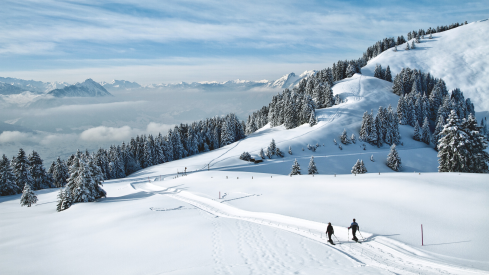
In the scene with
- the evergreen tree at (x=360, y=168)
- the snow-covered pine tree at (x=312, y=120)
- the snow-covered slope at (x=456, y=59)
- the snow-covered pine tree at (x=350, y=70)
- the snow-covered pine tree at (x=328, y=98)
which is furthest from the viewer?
the snow-covered slope at (x=456, y=59)

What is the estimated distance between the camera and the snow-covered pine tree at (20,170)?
52.6 meters

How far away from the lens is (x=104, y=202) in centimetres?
3017

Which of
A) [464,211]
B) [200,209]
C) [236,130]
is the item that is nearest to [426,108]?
[236,130]

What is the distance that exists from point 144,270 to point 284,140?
69.0m

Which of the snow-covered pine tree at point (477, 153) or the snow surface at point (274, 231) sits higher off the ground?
the snow-covered pine tree at point (477, 153)

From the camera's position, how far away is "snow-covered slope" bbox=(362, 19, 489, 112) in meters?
133

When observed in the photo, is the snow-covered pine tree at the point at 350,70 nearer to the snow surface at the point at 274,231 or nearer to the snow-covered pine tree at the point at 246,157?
the snow-covered pine tree at the point at 246,157

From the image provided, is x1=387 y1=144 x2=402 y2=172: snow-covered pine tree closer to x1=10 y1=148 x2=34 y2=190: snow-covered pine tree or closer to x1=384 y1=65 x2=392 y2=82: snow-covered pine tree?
x1=10 y1=148 x2=34 y2=190: snow-covered pine tree

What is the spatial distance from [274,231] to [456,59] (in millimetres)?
190184

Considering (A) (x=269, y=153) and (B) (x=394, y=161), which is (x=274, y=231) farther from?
(B) (x=394, y=161)

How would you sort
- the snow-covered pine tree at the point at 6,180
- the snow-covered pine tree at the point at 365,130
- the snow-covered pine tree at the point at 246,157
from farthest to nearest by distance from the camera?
the snow-covered pine tree at the point at 365,130 < the snow-covered pine tree at the point at 246,157 < the snow-covered pine tree at the point at 6,180

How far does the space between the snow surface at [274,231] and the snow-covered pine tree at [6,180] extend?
29624mm

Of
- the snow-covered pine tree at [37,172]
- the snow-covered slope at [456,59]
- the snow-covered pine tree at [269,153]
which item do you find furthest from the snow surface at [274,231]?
the snow-covered slope at [456,59]

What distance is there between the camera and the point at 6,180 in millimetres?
48344
